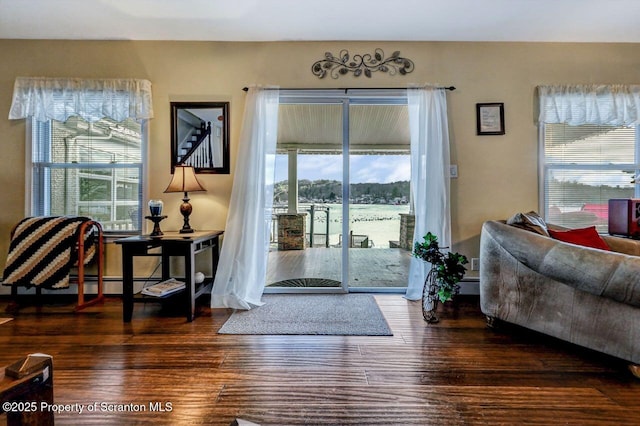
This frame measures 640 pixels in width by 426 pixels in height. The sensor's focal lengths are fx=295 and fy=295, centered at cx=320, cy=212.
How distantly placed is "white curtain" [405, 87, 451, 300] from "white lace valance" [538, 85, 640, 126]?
1084 millimetres

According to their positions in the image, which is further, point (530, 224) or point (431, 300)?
point (431, 300)

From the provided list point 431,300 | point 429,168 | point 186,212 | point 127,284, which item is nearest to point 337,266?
point 431,300

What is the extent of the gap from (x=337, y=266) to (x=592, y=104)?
10.0ft

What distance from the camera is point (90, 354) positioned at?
74.3 inches

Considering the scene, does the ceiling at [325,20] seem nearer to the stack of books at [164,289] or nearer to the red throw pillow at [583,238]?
the red throw pillow at [583,238]

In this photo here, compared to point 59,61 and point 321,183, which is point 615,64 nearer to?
point 321,183

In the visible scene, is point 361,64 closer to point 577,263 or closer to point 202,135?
point 202,135

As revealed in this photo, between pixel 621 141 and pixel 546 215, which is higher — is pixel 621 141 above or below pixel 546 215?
above

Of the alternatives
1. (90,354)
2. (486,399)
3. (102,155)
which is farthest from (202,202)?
(486,399)

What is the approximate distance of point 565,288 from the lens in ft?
6.20

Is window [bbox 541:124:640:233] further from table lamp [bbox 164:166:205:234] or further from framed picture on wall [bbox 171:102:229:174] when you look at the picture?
table lamp [bbox 164:166:205:234]

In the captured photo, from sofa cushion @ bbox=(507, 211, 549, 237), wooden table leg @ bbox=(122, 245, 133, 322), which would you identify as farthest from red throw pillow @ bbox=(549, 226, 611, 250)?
wooden table leg @ bbox=(122, 245, 133, 322)

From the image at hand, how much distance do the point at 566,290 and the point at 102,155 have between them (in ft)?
13.7

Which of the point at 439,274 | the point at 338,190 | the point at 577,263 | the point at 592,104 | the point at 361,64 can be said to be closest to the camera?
the point at 577,263
